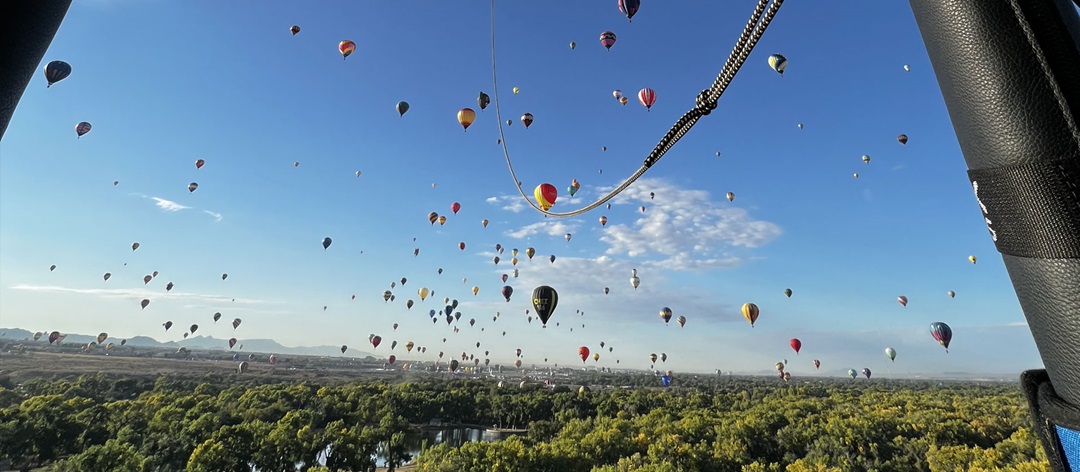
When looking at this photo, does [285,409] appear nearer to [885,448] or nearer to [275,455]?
[275,455]

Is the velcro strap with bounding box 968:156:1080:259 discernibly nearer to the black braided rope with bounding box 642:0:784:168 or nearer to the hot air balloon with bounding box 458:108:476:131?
the black braided rope with bounding box 642:0:784:168

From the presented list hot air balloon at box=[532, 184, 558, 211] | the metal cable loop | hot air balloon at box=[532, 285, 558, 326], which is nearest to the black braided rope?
the metal cable loop

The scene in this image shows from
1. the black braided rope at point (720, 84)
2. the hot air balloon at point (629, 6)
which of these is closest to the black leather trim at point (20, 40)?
the black braided rope at point (720, 84)

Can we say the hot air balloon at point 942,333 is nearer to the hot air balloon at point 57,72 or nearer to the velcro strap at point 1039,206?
the velcro strap at point 1039,206

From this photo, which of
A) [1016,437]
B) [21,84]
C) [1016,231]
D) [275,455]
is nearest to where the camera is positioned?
[1016,231]

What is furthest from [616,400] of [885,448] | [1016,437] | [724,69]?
[724,69]

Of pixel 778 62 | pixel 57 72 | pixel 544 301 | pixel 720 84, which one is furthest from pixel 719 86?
pixel 57 72

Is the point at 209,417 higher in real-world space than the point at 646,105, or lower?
lower
